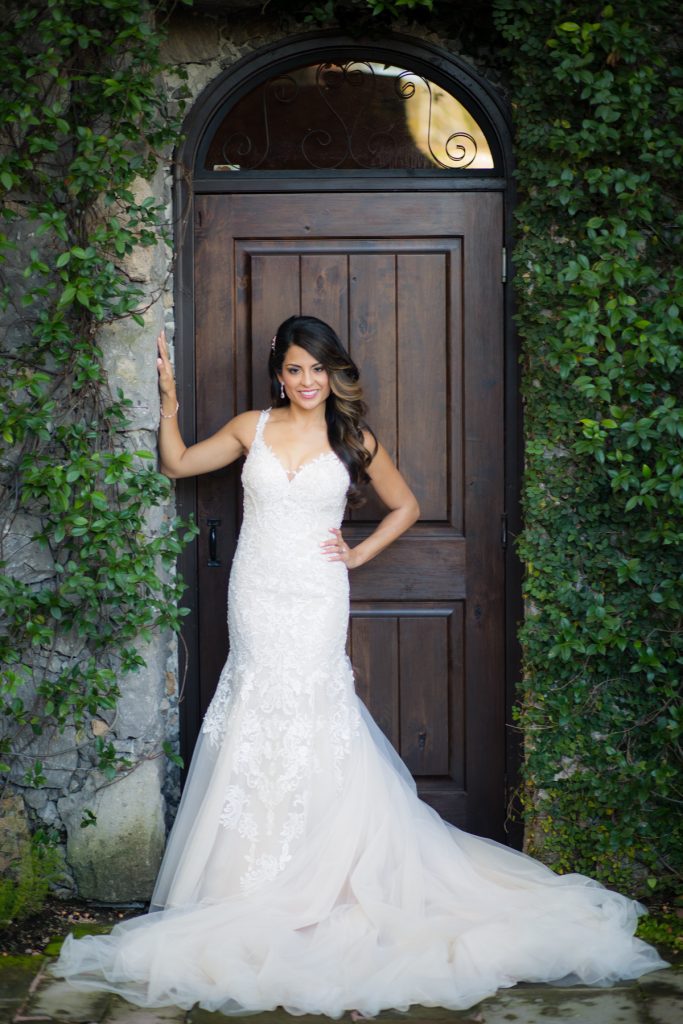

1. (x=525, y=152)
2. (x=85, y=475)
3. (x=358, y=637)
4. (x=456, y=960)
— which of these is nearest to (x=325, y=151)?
(x=525, y=152)

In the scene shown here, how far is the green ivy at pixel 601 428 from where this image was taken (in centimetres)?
355

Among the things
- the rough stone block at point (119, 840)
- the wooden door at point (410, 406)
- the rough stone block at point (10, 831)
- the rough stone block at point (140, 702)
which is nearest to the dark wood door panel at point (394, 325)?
the wooden door at point (410, 406)

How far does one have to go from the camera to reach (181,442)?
12.5ft

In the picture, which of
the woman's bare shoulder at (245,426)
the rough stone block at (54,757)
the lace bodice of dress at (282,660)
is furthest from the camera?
the rough stone block at (54,757)

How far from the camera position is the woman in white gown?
3.07m

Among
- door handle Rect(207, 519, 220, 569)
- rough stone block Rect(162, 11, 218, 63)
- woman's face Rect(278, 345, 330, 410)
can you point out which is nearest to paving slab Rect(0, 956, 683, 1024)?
door handle Rect(207, 519, 220, 569)

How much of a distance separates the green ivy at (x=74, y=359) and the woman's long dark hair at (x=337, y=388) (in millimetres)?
528

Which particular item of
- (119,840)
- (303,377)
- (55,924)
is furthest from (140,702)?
(303,377)

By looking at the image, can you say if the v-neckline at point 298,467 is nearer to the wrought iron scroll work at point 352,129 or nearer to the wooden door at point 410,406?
the wooden door at point 410,406

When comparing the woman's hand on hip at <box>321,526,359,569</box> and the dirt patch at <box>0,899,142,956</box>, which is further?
the woman's hand on hip at <box>321,526,359,569</box>

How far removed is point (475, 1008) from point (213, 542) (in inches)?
75.9

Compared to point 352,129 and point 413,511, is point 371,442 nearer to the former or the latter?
point 413,511

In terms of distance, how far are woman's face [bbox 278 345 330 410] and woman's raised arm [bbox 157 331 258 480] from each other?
21 cm

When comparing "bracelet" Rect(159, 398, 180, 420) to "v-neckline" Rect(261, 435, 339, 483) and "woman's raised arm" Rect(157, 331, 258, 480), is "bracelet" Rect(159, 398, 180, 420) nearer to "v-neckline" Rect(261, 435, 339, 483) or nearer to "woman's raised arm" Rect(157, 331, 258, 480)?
"woman's raised arm" Rect(157, 331, 258, 480)
